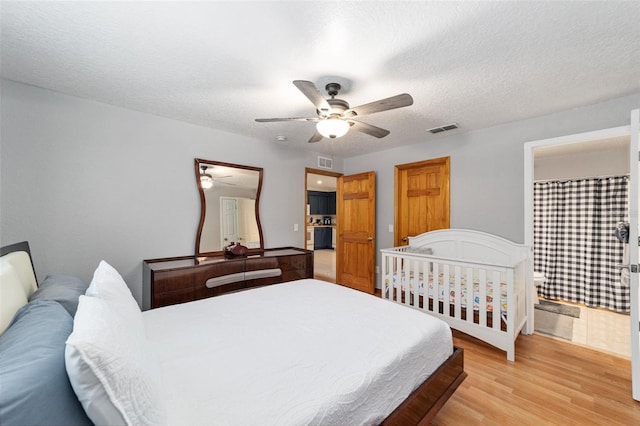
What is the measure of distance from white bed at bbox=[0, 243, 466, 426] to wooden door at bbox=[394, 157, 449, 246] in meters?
2.37

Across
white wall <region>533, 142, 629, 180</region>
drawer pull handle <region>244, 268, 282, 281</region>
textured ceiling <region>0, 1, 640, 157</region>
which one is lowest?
drawer pull handle <region>244, 268, 282, 281</region>

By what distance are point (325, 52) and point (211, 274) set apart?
2405 mm

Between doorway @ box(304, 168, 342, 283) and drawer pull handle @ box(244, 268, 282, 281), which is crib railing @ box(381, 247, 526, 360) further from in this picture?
doorway @ box(304, 168, 342, 283)

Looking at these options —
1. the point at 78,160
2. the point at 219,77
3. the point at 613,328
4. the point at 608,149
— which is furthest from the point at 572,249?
the point at 78,160

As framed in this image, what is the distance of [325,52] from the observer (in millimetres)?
1743

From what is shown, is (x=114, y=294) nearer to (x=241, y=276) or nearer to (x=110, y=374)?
(x=110, y=374)

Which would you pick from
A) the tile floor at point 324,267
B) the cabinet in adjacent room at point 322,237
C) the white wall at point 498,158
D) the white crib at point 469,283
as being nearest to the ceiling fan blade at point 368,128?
the white wall at point 498,158

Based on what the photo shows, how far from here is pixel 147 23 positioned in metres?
1.50

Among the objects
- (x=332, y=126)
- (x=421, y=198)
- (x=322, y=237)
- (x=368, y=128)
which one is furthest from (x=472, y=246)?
(x=322, y=237)

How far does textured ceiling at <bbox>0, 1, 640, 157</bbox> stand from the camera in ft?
4.64

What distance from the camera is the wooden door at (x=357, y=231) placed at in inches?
174

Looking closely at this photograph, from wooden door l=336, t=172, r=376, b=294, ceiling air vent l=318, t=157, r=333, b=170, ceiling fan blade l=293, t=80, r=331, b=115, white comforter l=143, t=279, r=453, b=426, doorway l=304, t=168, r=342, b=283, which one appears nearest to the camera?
white comforter l=143, t=279, r=453, b=426

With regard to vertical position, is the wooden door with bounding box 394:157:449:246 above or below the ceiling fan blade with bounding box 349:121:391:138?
below

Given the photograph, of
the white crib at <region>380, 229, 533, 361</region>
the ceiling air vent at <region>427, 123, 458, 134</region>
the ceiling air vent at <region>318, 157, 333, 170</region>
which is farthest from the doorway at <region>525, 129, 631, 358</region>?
the ceiling air vent at <region>318, 157, 333, 170</region>
